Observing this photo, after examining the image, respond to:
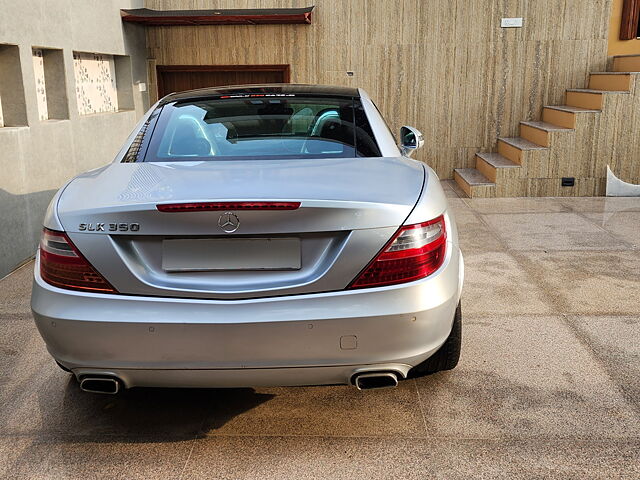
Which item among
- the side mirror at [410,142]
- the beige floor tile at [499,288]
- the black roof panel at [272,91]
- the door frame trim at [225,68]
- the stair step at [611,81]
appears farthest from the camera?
the door frame trim at [225,68]

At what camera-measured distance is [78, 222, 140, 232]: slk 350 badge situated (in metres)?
2.43

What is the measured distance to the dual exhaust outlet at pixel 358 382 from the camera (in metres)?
2.55

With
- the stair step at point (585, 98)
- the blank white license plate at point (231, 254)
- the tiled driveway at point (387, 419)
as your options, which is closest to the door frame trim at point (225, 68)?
the stair step at point (585, 98)

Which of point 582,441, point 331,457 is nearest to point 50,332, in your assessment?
point 331,457

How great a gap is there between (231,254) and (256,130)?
117cm

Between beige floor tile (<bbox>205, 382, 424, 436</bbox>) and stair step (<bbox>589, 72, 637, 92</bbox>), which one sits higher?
stair step (<bbox>589, 72, 637, 92</bbox>)

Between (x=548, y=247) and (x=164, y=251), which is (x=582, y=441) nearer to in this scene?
(x=164, y=251)

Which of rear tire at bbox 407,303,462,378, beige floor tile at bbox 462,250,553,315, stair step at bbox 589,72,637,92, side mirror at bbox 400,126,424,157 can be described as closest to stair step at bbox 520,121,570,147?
stair step at bbox 589,72,637,92

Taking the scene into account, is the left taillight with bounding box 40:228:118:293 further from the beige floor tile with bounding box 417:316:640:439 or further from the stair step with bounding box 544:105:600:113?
the stair step with bounding box 544:105:600:113

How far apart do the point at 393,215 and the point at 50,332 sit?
4.33 ft

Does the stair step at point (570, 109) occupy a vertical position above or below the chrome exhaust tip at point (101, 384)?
above

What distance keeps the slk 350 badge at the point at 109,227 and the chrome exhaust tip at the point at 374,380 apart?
0.96m

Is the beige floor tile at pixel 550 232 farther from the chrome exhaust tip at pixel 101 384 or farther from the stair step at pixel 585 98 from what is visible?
the chrome exhaust tip at pixel 101 384

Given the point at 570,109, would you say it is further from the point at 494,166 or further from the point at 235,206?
the point at 235,206
